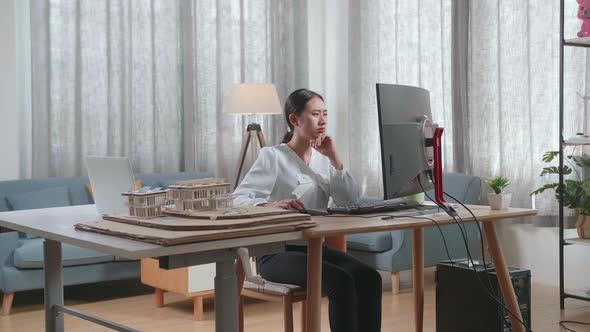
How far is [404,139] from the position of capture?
271cm

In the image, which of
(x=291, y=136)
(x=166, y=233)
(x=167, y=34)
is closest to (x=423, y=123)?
(x=291, y=136)

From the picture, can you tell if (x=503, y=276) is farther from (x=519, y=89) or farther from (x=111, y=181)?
(x=519, y=89)

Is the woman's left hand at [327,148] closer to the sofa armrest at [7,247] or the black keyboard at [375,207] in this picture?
the black keyboard at [375,207]

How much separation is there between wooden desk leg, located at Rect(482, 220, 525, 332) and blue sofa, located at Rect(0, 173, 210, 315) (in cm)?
250

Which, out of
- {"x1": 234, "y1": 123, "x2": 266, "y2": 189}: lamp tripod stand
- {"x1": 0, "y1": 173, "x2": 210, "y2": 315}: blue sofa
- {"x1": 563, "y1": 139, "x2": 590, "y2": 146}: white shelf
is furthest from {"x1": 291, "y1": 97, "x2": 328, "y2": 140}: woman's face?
{"x1": 234, "y1": 123, "x2": 266, "y2": 189}: lamp tripod stand

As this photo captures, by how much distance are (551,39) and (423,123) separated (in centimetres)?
260

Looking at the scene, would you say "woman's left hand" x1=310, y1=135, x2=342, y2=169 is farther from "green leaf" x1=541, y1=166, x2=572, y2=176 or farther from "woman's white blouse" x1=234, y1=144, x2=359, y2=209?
"green leaf" x1=541, y1=166, x2=572, y2=176

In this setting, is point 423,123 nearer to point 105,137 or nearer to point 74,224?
point 74,224

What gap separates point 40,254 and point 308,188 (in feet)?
6.64

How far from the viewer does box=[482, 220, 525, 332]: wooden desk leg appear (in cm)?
301

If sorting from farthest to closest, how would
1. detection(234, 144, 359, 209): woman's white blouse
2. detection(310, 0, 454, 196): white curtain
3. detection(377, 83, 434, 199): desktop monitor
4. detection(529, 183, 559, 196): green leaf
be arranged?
detection(310, 0, 454, 196): white curtain → detection(529, 183, 559, 196): green leaf → detection(234, 144, 359, 209): woman's white blouse → detection(377, 83, 434, 199): desktop monitor

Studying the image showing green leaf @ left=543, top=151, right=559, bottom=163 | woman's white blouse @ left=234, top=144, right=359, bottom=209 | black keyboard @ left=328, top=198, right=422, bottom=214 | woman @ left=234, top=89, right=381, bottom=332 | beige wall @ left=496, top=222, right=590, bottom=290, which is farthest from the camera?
beige wall @ left=496, top=222, right=590, bottom=290

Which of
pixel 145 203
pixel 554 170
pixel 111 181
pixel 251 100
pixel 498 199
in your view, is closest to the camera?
pixel 145 203

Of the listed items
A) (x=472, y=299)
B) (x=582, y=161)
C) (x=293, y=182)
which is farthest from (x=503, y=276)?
(x=582, y=161)
